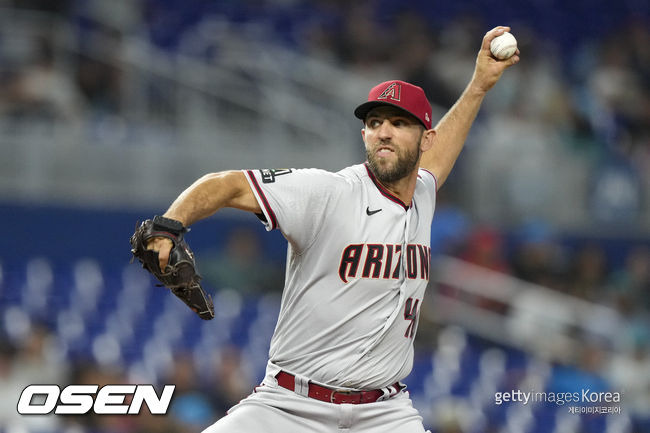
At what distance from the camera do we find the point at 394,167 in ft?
11.0

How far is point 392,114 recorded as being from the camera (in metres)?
3.37

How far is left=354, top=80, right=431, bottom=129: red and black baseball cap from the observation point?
330 centimetres

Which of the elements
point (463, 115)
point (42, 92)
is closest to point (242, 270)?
point (42, 92)

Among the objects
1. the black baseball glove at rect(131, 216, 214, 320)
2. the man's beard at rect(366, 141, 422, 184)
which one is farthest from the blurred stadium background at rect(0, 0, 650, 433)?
the black baseball glove at rect(131, 216, 214, 320)

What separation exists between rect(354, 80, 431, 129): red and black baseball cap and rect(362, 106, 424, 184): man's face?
33 mm

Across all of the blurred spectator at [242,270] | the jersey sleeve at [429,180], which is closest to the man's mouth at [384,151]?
the jersey sleeve at [429,180]

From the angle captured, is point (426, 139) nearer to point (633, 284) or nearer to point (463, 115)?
point (463, 115)

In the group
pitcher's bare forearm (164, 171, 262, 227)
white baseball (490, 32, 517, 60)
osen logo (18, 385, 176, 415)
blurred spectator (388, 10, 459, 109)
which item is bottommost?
osen logo (18, 385, 176, 415)

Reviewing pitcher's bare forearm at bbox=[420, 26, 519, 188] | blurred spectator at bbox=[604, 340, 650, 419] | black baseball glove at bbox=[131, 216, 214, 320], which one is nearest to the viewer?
black baseball glove at bbox=[131, 216, 214, 320]

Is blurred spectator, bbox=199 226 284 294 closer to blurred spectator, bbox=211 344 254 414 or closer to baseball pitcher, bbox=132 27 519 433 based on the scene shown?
blurred spectator, bbox=211 344 254 414

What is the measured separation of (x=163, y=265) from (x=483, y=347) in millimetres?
5452

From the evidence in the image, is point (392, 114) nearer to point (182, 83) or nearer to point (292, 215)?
point (292, 215)

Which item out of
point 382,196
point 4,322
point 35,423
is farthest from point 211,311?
point 4,322

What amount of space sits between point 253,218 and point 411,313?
5.05 m
